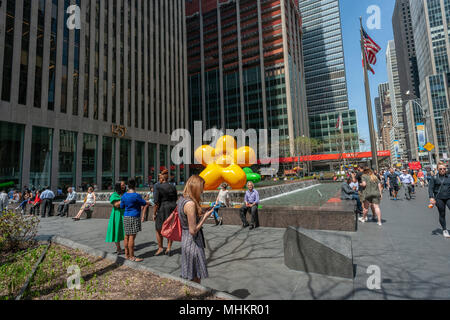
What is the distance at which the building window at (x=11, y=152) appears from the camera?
22.1 metres

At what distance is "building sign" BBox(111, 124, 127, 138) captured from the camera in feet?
106

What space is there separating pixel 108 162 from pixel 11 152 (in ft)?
34.4

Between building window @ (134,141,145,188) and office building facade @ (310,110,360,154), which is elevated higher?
office building facade @ (310,110,360,154)

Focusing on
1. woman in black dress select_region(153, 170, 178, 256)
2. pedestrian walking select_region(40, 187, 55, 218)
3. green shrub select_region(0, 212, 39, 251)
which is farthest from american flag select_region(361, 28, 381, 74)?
pedestrian walking select_region(40, 187, 55, 218)

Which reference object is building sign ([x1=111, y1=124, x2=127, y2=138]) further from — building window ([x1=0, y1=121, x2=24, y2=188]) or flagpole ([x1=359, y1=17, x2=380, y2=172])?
flagpole ([x1=359, y1=17, x2=380, y2=172])

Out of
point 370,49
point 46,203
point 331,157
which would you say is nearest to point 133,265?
point 46,203

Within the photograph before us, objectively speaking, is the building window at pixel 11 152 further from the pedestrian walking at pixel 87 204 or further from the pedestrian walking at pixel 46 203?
the pedestrian walking at pixel 87 204

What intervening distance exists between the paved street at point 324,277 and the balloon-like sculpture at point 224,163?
189 inches

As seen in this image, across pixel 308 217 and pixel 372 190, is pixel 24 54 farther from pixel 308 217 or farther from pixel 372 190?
pixel 372 190

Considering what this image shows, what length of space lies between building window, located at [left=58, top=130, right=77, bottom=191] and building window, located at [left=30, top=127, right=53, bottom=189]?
1.09 meters

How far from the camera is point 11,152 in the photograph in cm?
2272

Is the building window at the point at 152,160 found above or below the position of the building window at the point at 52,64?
below

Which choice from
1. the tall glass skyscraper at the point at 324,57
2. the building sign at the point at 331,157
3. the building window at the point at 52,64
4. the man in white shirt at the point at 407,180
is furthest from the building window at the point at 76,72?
the tall glass skyscraper at the point at 324,57
